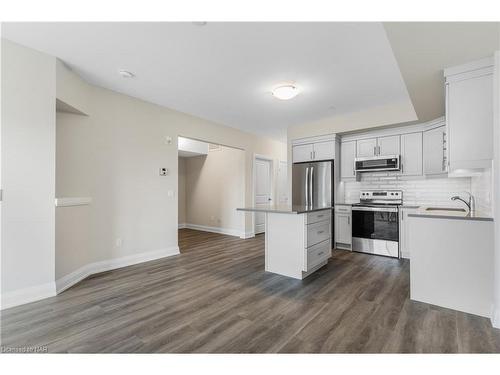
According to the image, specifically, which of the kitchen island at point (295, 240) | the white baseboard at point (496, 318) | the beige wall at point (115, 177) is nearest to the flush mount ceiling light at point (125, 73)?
the beige wall at point (115, 177)

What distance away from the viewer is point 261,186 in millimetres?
6613

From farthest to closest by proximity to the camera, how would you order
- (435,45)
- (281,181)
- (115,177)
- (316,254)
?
1. (281,181)
2. (115,177)
3. (316,254)
4. (435,45)

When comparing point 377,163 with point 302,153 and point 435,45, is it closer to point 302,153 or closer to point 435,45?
point 302,153

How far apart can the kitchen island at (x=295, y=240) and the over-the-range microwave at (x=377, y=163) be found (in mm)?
1634

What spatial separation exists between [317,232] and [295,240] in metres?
0.41

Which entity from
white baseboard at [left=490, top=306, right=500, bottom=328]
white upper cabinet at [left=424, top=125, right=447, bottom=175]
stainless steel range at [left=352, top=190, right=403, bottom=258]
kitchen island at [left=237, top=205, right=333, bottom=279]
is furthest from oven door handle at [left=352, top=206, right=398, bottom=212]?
white baseboard at [left=490, top=306, right=500, bottom=328]

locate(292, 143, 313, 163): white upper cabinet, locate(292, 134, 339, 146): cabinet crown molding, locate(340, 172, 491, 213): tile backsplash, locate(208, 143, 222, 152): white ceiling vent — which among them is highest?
locate(208, 143, 222, 152): white ceiling vent

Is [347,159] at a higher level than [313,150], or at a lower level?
lower

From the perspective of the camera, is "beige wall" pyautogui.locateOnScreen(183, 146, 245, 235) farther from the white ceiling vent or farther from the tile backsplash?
the tile backsplash

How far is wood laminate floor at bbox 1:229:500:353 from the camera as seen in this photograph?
175 centimetres

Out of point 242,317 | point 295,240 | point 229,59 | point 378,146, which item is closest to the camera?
point 242,317

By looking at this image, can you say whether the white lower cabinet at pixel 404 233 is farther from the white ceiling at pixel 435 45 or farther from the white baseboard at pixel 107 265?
the white baseboard at pixel 107 265

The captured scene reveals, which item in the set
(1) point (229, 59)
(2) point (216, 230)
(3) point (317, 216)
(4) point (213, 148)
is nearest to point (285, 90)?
(1) point (229, 59)

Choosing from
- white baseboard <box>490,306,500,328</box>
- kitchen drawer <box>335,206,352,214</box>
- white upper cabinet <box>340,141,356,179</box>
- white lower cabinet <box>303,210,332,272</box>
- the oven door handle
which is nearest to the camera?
white baseboard <box>490,306,500,328</box>
